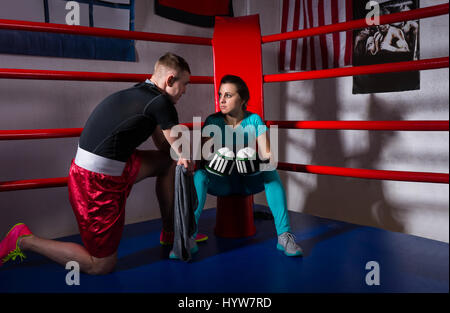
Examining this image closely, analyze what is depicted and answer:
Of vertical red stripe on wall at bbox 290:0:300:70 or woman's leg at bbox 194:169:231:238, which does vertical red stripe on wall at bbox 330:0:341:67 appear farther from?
woman's leg at bbox 194:169:231:238

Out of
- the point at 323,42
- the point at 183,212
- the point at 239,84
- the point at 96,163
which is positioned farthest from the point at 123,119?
the point at 323,42

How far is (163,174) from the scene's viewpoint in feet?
5.30

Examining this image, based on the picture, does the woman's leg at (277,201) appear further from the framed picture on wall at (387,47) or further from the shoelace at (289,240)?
the framed picture on wall at (387,47)

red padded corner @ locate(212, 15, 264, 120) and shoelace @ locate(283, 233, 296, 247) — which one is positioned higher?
red padded corner @ locate(212, 15, 264, 120)

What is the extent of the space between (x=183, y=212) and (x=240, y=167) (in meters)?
0.34

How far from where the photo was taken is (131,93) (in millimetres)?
1376

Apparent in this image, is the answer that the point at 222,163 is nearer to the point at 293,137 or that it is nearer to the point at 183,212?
the point at 183,212

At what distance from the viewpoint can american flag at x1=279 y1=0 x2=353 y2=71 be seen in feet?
7.36

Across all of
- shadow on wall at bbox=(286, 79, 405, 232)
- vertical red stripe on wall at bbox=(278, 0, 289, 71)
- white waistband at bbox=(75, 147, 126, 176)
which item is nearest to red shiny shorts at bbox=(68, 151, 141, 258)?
white waistband at bbox=(75, 147, 126, 176)

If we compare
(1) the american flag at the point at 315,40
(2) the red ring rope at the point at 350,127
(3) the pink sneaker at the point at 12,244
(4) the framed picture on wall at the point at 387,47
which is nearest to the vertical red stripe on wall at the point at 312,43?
(1) the american flag at the point at 315,40

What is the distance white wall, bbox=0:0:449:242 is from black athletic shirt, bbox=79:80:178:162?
653 mm

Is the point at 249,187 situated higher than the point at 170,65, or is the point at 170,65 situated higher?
the point at 170,65
